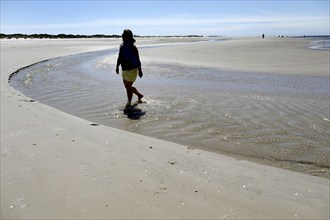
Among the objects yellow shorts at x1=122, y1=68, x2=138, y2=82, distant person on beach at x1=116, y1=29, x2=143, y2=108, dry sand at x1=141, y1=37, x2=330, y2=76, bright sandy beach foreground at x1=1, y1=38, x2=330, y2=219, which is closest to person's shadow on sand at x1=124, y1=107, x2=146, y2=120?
distant person on beach at x1=116, y1=29, x2=143, y2=108

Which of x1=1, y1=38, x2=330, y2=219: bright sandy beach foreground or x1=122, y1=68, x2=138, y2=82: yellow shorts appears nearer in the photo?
x1=1, y1=38, x2=330, y2=219: bright sandy beach foreground

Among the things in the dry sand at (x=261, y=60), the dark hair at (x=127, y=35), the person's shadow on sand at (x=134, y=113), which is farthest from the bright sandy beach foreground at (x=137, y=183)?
the dry sand at (x=261, y=60)

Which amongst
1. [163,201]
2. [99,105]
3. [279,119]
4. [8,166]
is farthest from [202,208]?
[99,105]

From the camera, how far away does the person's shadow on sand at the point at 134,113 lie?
6.90m

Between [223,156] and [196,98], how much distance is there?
4226mm

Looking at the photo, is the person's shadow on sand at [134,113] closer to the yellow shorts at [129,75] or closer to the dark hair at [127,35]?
the yellow shorts at [129,75]

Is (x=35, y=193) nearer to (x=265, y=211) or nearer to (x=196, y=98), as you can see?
(x=265, y=211)

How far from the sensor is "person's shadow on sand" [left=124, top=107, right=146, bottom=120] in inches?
272

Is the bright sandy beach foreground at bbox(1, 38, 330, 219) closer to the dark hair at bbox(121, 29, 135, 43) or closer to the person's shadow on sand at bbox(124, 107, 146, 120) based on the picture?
the person's shadow on sand at bbox(124, 107, 146, 120)

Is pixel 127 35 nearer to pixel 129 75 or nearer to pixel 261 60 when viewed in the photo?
pixel 129 75

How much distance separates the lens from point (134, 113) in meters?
7.23

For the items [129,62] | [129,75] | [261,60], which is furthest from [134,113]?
[261,60]

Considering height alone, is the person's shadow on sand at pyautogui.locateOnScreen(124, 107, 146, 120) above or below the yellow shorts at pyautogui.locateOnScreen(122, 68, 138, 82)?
below

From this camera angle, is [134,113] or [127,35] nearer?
[134,113]
